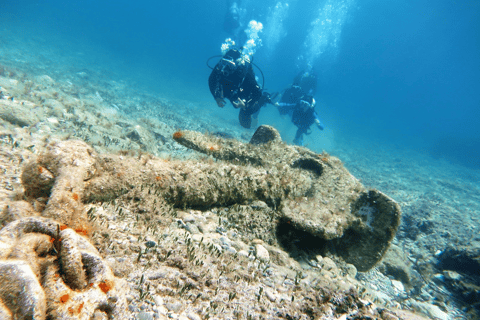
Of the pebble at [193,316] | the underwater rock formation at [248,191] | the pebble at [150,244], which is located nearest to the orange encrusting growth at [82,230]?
the underwater rock formation at [248,191]

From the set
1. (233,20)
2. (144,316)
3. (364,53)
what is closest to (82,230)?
(144,316)

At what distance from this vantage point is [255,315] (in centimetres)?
189

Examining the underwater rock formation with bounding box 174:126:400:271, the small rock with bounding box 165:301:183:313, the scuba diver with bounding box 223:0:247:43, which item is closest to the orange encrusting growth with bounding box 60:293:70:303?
the small rock with bounding box 165:301:183:313

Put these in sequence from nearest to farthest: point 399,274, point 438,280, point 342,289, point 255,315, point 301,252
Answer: point 255,315 < point 342,289 < point 301,252 < point 399,274 < point 438,280

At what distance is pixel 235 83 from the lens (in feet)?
32.4

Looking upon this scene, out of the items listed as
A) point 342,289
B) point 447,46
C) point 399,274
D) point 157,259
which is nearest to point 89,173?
point 157,259

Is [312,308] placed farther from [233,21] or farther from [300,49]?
[300,49]

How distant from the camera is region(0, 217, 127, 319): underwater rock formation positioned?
117cm

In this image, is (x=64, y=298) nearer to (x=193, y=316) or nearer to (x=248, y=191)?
(x=193, y=316)

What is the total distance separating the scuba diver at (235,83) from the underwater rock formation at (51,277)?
26.6 feet

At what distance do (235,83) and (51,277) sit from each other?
31.5 ft

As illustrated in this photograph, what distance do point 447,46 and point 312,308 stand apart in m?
120

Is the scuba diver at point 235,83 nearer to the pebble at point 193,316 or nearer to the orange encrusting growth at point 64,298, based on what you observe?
the pebble at point 193,316

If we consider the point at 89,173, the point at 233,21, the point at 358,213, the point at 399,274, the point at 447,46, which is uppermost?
the point at 447,46
